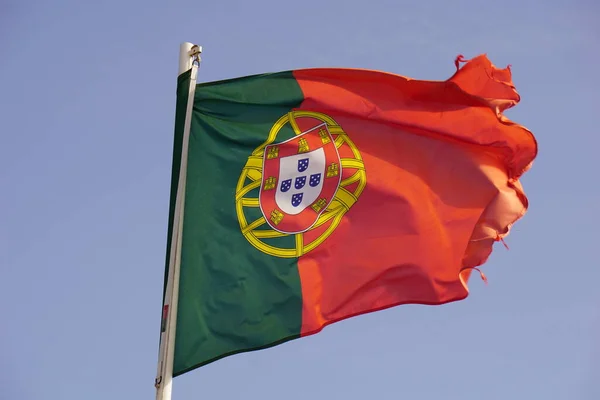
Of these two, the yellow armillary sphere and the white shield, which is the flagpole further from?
the white shield

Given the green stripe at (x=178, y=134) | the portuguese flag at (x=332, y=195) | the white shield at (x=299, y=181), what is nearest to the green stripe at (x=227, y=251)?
the portuguese flag at (x=332, y=195)

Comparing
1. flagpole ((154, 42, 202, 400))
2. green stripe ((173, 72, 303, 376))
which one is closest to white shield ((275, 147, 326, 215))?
green stripe ((173, 72, 303, 376))

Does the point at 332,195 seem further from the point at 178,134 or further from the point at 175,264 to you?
the point at 175,264

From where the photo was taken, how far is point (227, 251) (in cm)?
1515

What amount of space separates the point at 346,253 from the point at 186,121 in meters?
2.54

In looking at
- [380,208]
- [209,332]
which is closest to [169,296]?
[209,332]

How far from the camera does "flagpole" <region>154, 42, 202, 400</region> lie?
46.1 ft

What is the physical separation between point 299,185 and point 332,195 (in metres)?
0.44

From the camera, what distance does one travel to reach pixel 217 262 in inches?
591

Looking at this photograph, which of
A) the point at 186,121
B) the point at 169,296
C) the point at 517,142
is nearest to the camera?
the point at 169,296

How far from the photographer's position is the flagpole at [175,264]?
46.1ft

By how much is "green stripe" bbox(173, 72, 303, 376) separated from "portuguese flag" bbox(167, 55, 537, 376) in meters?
0.01

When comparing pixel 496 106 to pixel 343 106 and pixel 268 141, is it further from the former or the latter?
pixel 268 141

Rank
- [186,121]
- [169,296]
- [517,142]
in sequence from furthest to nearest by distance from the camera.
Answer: [517,142] < [186,121] < [169,296]
